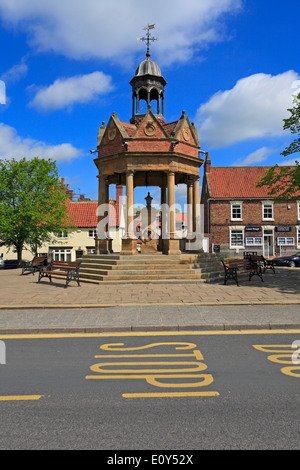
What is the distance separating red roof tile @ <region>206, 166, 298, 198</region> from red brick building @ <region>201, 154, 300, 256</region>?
0.11m

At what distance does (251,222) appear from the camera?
3678 centimetres

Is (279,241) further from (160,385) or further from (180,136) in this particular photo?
(160,385)

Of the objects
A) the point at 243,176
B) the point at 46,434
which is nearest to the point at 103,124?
the point at 46,434

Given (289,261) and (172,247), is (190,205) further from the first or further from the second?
(289,261)

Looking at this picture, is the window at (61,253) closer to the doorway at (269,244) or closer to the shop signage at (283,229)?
the doorway at (269,244)

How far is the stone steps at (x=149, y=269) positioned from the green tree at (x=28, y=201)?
15.6m

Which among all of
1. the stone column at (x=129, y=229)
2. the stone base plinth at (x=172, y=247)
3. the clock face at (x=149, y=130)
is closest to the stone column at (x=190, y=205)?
the stone base plinth at (x=172, y=247)

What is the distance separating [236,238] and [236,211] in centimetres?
330

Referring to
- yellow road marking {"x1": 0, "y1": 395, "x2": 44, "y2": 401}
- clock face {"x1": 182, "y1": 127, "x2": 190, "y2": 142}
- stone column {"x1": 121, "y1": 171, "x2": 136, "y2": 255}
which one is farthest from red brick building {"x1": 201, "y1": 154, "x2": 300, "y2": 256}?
yellow road marking {"x1": 0, "y1": 395, "x2": 44, "y2": 401}

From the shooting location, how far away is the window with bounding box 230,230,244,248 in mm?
36500

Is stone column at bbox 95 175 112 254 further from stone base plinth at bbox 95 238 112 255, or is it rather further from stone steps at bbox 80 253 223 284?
stone steps at bbox 80 253 223 284

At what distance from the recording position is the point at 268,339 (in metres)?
6.05

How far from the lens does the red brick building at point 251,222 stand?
3628cm
